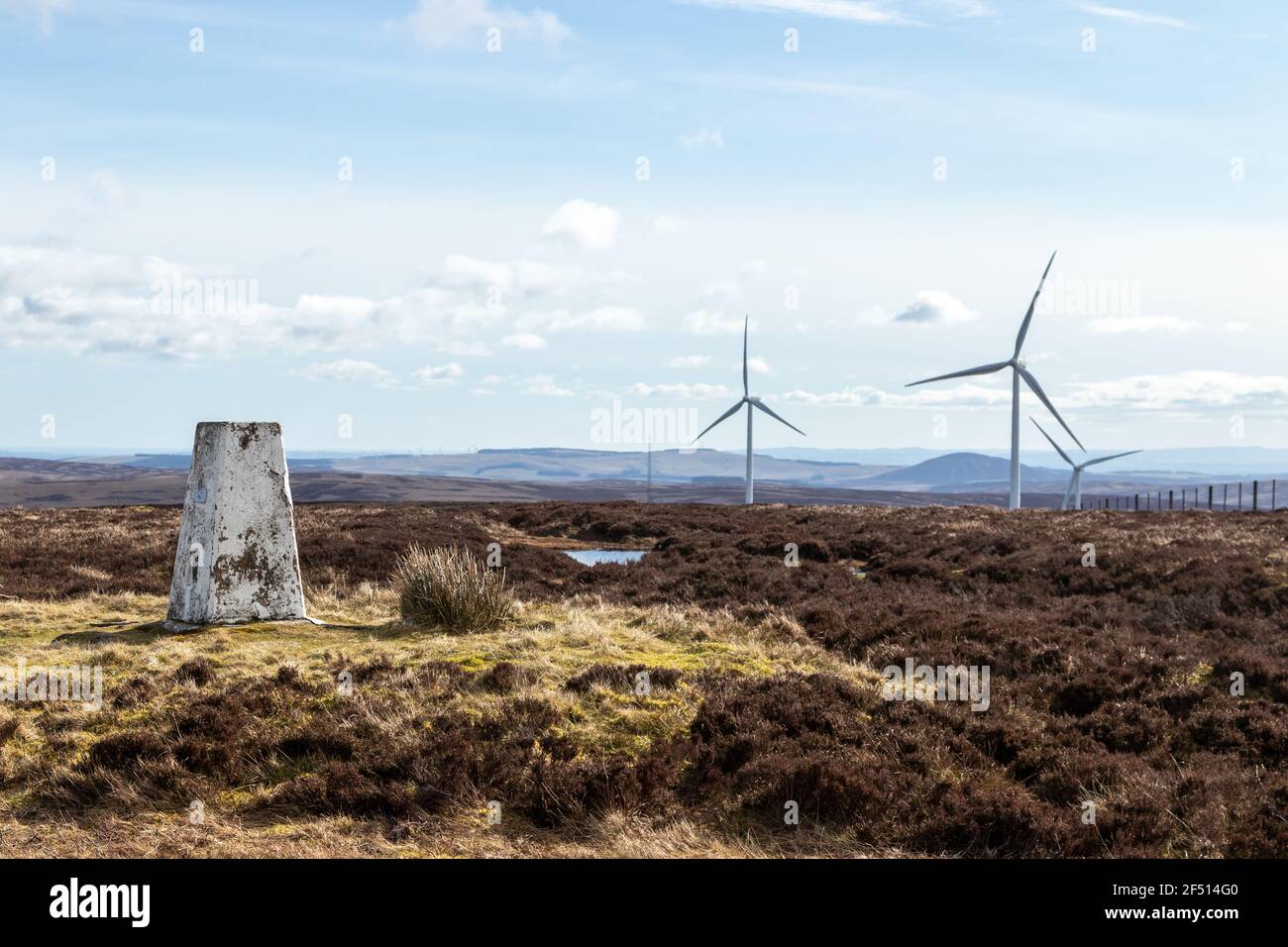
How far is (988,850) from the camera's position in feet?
27.2

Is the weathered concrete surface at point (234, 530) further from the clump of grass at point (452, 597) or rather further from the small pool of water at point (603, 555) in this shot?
the small pool of water at point (603, 555)

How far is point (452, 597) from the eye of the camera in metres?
15.6

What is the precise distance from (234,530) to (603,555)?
20.8m

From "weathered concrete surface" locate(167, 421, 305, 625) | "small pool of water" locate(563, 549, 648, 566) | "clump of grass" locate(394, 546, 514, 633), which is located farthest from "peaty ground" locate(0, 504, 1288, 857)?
"small pool of water" locate(563, 549, 648, 566)

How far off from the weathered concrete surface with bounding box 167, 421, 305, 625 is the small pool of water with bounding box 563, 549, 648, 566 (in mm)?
17371

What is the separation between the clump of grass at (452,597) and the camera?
15484 millimetres

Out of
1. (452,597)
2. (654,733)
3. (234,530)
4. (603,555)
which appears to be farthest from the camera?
(603,555)

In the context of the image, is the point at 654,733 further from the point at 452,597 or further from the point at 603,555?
the point at 603,555

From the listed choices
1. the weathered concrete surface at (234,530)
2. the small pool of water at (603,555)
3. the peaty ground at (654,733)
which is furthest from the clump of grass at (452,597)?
the small pool of water at (603,555)

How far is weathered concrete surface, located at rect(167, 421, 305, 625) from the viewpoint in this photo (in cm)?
1426

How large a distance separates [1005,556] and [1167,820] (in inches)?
755

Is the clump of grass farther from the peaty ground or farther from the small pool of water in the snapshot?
the small pool of water

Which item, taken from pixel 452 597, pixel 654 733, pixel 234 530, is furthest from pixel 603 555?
pixel 654 733
